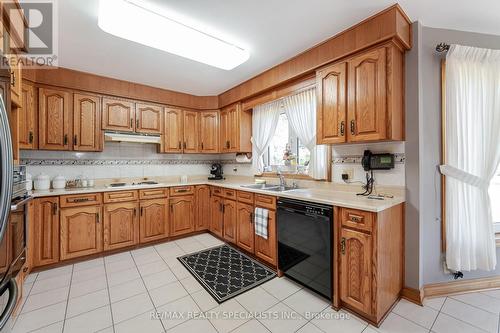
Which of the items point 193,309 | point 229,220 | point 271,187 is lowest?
point 193,309

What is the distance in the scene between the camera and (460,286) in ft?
6.46

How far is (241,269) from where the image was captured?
2.40 meters

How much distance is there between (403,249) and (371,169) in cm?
76

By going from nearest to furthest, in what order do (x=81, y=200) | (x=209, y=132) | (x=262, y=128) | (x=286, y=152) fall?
(x=81, y=200) → (x=286, y=152) → (x=262, y=128) → (x=209, y=132)

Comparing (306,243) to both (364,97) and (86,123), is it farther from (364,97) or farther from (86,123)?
(86,123)

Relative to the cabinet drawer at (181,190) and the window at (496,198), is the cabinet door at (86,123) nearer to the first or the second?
the cabinet drawer at (181,190)

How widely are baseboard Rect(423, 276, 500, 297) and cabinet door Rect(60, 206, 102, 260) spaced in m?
3.63

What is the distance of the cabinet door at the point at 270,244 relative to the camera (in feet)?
7.74

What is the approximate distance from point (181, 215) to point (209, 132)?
1.56 metres

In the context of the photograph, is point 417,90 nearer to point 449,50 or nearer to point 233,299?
point 449,50

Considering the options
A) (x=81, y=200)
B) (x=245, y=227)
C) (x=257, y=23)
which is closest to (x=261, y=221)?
(x=245, y=227)

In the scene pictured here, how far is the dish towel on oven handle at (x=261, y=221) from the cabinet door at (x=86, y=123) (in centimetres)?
241

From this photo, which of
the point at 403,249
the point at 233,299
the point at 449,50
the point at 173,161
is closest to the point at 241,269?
the point at 233,299

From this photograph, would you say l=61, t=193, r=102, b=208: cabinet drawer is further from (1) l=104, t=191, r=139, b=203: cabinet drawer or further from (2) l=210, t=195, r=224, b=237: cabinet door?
(2) l=210, t=195, r=224, b=237: cabinet door
